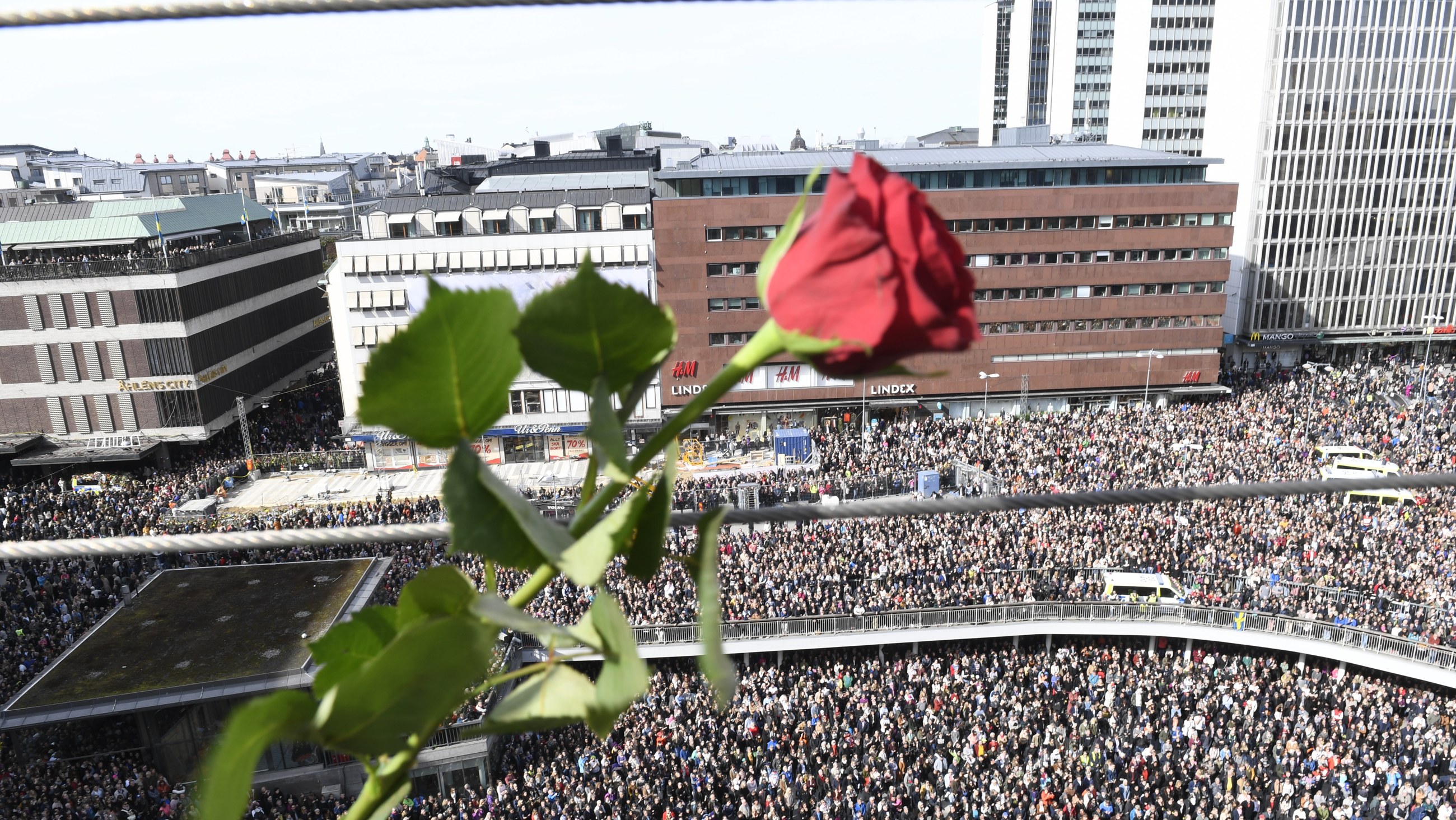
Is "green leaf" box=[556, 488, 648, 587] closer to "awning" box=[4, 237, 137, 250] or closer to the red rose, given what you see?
the red rose

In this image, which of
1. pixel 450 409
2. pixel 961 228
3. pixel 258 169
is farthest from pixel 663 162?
pixel 258 169

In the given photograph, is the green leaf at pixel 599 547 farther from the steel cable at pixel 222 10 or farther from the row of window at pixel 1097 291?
the row of window at pixel 1097 291

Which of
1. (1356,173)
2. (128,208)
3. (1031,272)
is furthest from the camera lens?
(1356,173)

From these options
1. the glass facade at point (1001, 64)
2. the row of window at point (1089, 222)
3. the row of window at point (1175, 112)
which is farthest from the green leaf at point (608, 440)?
the glass facade at point (1001, 64)

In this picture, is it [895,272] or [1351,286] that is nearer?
[895,272]

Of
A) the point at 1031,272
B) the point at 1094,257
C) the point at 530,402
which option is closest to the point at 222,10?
the point at 530,402

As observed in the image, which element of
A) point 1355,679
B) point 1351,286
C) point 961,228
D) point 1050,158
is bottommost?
point 1355,679

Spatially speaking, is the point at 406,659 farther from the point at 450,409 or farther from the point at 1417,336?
the point at 1417,336

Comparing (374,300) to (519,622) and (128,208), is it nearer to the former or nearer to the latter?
(128,208)
